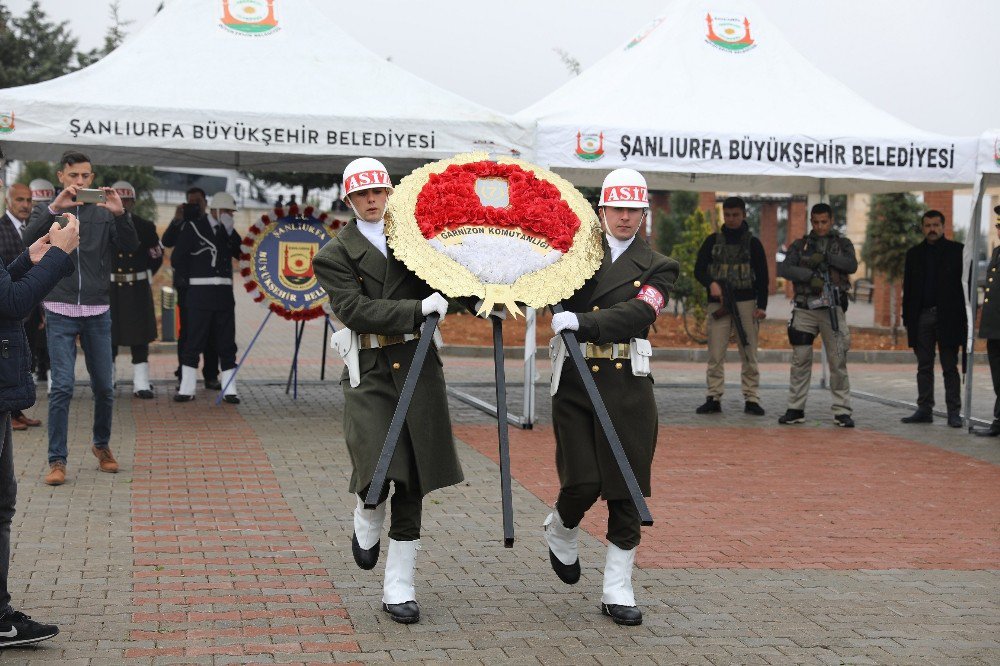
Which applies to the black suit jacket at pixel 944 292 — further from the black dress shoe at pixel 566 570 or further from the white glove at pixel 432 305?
the white glove at pixel 432 305

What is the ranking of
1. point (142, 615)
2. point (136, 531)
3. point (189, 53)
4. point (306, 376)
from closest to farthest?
point (142, 615) → point (136, 531) → point (189, 53) → point (306, 376)

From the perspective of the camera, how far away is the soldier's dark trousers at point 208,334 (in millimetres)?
12953

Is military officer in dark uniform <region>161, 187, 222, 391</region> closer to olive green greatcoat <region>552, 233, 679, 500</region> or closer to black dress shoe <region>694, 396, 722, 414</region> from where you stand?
black dress shoe <region>694, 396, 722, 414</region>

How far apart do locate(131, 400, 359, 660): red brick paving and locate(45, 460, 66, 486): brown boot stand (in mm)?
516

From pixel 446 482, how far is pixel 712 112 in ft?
24.1

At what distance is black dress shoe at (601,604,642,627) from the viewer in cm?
560

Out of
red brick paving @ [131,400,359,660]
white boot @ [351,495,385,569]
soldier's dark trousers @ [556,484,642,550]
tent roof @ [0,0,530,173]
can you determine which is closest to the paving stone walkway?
red brick paving @ [131,400,359,660]

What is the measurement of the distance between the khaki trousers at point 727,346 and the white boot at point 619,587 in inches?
298

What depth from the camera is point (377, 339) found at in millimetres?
5672

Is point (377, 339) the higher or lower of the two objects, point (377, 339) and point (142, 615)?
the higher

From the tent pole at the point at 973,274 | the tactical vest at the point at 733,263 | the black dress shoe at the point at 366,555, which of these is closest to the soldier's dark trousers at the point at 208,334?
the tactical vest at the point at 733,263

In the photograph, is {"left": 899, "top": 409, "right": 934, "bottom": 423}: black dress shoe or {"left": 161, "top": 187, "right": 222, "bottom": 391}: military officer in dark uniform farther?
{"left": 161, "top": 187, "right": 222, "bottom": 391}: military officer in dark uniform

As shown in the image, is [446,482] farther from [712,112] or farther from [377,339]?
[712,112]

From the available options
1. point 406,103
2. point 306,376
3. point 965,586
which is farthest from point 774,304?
point 965,586
